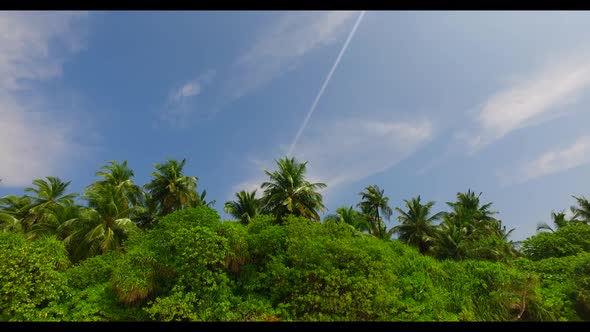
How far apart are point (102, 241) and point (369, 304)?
1470 centimetres

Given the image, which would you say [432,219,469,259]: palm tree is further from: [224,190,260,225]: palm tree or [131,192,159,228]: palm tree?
[131,192,159,228]: palm tree

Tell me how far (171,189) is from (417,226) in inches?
772

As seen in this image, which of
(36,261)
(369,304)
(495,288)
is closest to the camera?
(369,304)

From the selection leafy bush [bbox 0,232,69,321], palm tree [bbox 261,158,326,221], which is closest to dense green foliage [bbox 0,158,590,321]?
leafy bush [bbox 0,232,69,321]

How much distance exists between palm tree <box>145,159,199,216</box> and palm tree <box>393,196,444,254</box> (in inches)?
673

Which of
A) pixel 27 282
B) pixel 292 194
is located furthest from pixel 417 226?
pixel 27 282

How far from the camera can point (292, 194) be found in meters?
22.8

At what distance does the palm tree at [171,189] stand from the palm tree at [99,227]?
452 centimetres

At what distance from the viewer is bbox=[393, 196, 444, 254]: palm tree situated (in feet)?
95.0

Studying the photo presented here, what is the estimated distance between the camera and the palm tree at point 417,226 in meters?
29.0

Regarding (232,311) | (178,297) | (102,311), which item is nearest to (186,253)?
(178,297)

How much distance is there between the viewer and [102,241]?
19.1m

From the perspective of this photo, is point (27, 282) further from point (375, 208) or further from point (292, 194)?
point (375, 208)

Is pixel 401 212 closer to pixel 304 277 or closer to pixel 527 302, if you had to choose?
pixel 527 302
